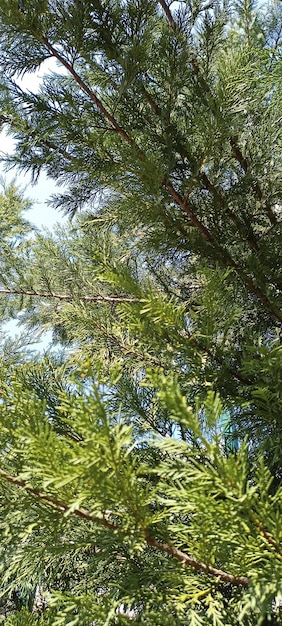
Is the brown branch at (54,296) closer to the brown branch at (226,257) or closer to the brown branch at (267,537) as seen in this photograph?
the brown branch at (226,257)

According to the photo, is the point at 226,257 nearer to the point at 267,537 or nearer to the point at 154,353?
the point at 154,353

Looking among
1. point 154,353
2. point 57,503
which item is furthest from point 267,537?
point 154,353

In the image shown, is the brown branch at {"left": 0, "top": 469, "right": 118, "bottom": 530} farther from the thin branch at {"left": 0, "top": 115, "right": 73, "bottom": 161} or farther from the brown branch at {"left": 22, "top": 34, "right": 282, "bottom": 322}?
the thin branch at {"left": 0, "top": 115, "right": 73, "bottom": 161}

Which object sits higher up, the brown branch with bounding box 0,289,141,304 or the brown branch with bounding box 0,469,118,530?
the brown branch with bounding box 0,289,141,304

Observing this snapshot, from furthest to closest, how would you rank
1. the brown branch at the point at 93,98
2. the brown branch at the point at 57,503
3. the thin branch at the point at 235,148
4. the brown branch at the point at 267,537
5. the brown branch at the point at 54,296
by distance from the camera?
the brown branch at the point at 54,296, the thin branch at the point at 235,148, the brown branch at the point at 93,98, the brown branch at the point at 57,503, the brown branch at the point at 267,537

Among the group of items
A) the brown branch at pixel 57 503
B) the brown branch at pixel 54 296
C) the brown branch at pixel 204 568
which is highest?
the brown branch at pixel 54 296

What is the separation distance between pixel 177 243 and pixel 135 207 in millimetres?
171

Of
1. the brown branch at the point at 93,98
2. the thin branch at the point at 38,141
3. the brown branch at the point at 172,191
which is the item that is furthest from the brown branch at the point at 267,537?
the thin branch at the point at 38,141

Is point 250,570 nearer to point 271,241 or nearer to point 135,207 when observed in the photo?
point 135,207

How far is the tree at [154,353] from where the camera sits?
639 millimetres

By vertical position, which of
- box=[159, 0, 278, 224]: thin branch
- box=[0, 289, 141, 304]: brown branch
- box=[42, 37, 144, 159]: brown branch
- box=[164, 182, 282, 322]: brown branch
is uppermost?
box=[159, 0, 278, 224]: thin branch

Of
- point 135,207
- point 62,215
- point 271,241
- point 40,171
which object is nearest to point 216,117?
point 135,207

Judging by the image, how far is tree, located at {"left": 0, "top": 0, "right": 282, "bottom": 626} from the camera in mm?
639

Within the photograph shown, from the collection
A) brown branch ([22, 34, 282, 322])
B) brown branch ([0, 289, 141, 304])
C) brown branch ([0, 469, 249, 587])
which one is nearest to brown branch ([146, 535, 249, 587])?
brown branch ([0, 469, 249, 587])
